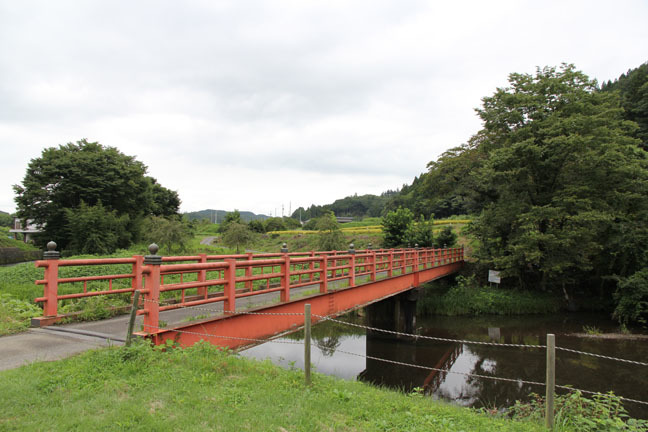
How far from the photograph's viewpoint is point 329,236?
26.6 m

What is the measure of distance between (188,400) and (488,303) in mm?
20779

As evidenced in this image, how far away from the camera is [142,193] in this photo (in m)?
41.3

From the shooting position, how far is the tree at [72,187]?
112 feet

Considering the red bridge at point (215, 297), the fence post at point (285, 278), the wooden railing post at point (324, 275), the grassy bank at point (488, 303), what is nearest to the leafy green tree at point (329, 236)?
the grassy bank at point (488, 303)

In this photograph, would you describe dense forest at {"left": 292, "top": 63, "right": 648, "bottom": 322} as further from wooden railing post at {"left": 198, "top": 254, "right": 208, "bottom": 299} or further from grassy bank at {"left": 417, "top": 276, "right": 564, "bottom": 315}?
wooden railing post at {"left": 198, "top": 254, "right": 208, "bottom": 299}

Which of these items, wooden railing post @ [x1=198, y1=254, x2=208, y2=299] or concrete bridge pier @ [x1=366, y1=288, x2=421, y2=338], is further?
concrete bridge pier @ [x1=366, y1=288, x2=421, y2=338]

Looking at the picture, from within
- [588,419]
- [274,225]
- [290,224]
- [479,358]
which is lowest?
[479,358]

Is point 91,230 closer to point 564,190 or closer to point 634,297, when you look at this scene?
point 564,190

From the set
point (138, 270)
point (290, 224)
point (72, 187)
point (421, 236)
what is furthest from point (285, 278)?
point (290, 224)

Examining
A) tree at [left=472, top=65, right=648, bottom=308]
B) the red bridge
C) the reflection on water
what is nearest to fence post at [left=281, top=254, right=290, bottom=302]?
the red bridge

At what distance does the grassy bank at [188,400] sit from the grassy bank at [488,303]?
17.6 metres

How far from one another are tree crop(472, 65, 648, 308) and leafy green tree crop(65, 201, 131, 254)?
29.8 metres

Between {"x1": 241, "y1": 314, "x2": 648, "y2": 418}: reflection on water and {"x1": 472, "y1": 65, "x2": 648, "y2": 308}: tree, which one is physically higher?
{"x1": 472, "y1": 65, "x2": 648, "y2": 308}: tree

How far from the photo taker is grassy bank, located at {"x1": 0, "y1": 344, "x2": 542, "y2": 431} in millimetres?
3572
